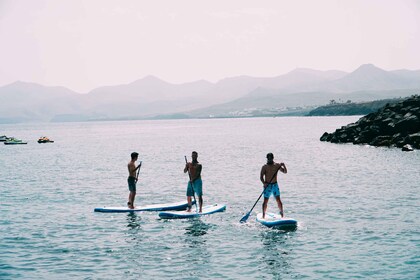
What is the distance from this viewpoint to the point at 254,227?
21781 millimetres

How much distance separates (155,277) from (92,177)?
1238 inches

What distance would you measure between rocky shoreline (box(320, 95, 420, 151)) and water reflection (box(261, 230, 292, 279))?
4545cm

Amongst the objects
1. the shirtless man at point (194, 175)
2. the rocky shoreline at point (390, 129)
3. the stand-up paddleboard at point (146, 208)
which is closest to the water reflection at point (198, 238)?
the shirtless man at point (194, 175)

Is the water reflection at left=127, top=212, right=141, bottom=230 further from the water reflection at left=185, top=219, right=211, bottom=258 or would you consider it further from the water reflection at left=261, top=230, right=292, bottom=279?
the water reflection at left=261, top=230, right=292, bottom=279

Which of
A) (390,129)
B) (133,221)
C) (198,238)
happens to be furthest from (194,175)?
(390,129)

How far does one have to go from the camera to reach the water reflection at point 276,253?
52.7 feet

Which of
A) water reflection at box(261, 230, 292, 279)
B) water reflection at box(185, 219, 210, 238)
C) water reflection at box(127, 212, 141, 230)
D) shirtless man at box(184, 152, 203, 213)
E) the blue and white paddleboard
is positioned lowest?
water reflection at box(261, 230, 292, 279)

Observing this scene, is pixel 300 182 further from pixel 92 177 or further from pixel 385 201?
pixel 92 177

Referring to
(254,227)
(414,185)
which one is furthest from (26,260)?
(414,185)

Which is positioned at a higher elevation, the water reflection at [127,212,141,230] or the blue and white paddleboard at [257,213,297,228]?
the blue and white paddleboard at [257,213,297,228]

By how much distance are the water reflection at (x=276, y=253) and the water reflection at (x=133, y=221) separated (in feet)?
19.9

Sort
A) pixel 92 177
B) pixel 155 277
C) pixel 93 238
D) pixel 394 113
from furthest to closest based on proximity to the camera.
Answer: pixel 394 113 → pixel 92 177 → pixel 93 238 → pixel 155 277

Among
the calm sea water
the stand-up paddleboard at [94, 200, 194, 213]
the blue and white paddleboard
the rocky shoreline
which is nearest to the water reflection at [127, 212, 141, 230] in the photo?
the calm sea water

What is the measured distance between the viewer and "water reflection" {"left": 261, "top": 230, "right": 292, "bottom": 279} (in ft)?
52.7
